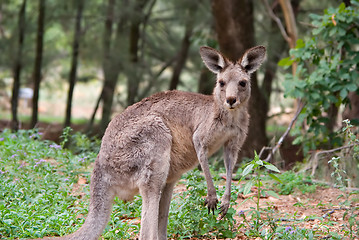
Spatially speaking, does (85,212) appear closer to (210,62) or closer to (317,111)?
(210,62)

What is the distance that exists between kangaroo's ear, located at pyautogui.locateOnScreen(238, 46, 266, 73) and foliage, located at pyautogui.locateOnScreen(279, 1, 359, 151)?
232 cm

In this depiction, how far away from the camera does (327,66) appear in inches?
269

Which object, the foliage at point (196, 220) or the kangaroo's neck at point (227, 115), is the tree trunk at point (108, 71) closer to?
the foliage at point (196, 220)

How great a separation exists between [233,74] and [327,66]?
2.81m

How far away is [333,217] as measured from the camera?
5.17 meters

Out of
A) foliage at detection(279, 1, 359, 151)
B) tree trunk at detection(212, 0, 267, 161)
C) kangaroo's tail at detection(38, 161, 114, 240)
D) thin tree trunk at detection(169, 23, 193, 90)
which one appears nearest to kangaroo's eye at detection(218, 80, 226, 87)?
kangaroo's tail at detection(38, 161, 114, 240)

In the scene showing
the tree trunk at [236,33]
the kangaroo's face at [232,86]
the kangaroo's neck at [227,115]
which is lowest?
the kangaroo's neck at [227,115]

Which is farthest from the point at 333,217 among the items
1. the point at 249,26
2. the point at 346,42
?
the point at 249,26

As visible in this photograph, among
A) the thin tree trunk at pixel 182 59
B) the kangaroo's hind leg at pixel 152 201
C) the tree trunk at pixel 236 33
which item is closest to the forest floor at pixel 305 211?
the kangaroo's hind leg at pixel 152 201

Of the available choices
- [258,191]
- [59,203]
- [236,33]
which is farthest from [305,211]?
[236,33]

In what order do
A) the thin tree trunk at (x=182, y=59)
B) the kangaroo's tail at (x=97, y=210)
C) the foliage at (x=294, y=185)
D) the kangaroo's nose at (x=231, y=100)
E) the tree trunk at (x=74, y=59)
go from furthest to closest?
the thin tree trunk at (x=182, y=59)
the tree trunk at (x=74, y=59)
the foliage at (x=294, y=185)
the kangaroo's nose at (x=231, y=100)
the kangaroo's tail at (x=97, y=210)

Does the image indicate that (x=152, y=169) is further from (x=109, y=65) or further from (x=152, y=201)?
(x=109, y=65)

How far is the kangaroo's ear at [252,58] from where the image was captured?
4648 millimetres

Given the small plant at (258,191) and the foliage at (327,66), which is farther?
the foliage at (327,66)
